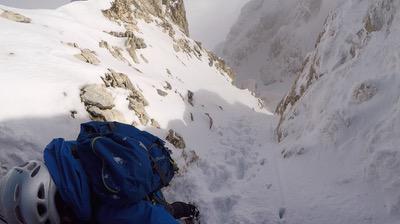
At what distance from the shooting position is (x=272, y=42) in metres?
50.3

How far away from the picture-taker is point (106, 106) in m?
7.75

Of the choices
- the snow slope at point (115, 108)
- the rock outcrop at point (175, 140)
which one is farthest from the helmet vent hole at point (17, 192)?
the rock outcrop at point (175, 140)

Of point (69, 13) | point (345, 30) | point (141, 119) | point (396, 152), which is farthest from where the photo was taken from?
point (69, 13)

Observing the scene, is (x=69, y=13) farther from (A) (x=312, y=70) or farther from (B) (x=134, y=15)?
(A) (x=312, y=70)

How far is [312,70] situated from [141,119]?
5.30 metres

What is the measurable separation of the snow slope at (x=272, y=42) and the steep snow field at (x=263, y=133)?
26656 mm

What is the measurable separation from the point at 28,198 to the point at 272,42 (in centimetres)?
4980

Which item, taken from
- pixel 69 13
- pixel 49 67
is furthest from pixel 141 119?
pixel 69 13

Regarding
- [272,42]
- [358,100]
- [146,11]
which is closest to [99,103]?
[358,100]

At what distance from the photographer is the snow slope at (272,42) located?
43750 millimetres

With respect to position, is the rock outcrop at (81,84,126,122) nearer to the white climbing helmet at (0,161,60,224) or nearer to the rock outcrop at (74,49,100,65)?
the rock outcrop at (74,49,100,65)

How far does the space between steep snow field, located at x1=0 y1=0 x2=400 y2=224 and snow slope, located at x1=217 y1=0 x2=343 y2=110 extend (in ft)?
87.5

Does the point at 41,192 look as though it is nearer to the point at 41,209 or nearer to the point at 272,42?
the point at 41,209

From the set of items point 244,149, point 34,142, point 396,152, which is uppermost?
point 396,152
